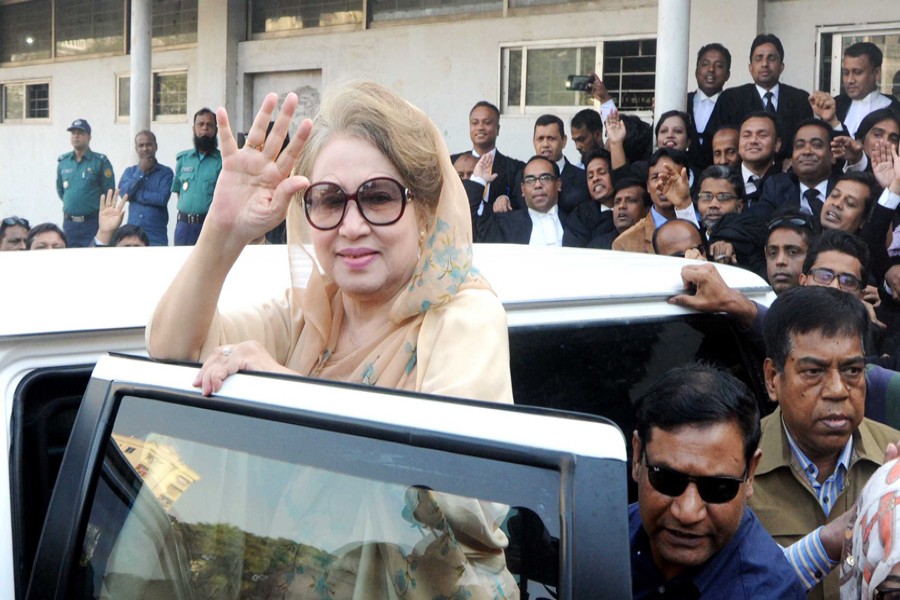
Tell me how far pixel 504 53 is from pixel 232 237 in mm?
7958

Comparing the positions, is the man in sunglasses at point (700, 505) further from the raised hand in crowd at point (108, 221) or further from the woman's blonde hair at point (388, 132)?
the raised hand in crowd at point (108, 221)

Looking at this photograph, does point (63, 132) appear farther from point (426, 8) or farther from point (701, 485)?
point (701, 485)

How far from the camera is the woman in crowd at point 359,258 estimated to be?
1.71 meters

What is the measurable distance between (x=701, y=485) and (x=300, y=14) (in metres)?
9.95

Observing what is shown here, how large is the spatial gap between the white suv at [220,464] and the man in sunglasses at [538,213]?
13.8 feet

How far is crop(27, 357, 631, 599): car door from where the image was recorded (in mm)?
1256

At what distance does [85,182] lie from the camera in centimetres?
1108

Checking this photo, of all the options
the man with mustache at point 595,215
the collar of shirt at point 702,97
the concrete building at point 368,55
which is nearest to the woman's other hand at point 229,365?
the concrete building at point 368,55

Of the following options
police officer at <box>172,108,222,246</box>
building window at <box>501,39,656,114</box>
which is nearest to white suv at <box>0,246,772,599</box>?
building window at <box>501,39,656,114</box>

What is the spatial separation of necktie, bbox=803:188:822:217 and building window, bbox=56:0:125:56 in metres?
9.82

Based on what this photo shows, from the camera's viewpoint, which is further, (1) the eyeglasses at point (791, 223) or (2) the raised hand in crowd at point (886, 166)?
(2) the raised hand in crowd at point (886, 166)

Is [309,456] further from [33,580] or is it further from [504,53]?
[504,53]

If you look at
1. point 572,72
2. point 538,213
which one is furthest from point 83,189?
point 538,213

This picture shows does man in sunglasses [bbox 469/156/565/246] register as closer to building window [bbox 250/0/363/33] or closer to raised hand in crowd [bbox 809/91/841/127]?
raised hand in crowd [bbox 809/91/841/127]
